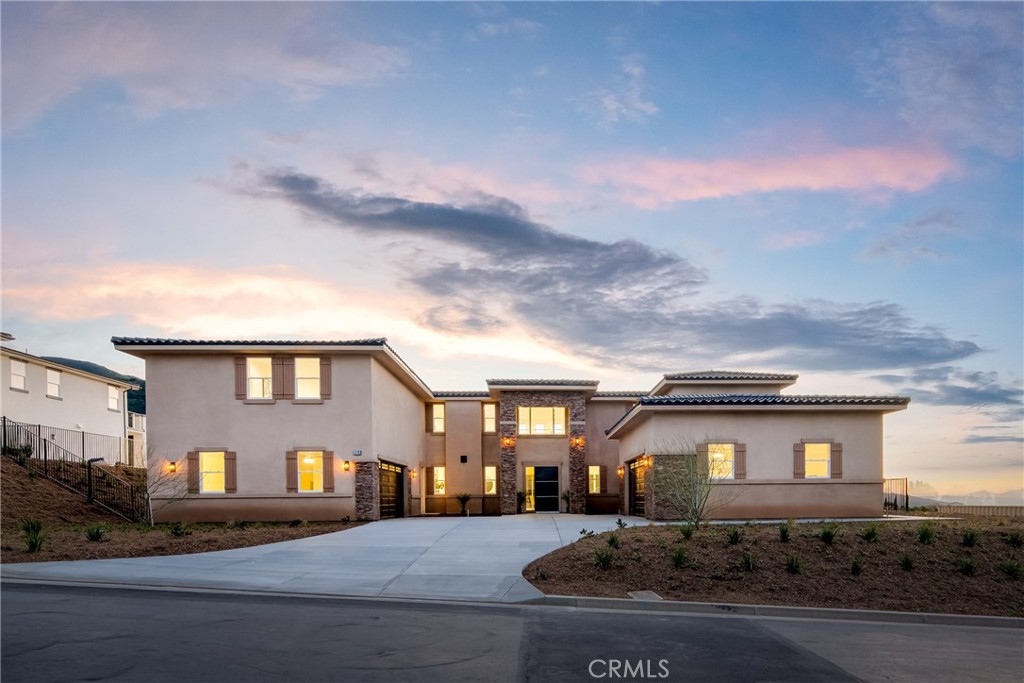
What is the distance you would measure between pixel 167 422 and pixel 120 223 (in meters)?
7.96

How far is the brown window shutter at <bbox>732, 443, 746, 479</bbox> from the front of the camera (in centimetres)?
2864

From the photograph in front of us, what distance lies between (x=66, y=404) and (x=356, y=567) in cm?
2825

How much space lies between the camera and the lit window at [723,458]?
28.5 meters

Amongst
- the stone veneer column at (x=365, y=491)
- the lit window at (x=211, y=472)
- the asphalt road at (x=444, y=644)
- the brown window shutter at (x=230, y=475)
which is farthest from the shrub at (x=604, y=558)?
the lit window at (x=211, y=472)

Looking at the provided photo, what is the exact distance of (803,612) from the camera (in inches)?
532

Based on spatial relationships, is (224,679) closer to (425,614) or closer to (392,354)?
(425,614)

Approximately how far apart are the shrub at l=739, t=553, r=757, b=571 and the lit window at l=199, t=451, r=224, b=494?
19194 mm

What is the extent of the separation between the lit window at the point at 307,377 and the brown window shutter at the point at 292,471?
218 cm

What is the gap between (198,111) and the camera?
70.7ft

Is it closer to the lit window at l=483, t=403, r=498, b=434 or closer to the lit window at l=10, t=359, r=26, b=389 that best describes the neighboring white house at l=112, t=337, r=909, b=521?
the lit window at l=10, t=359, r=26, b=389

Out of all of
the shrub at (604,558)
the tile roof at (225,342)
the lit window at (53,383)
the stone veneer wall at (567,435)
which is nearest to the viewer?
the shrub at (604,558)

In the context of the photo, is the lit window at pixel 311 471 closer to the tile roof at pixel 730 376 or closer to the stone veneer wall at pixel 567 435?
the stone veneer wall at pixel 567 435

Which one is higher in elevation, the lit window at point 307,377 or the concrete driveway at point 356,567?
the lit window at point 307,377

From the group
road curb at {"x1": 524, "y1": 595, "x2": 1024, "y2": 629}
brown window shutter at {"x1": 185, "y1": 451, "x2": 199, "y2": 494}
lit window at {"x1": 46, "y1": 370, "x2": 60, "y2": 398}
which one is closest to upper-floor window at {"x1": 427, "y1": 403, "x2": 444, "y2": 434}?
brown window shutter at {"x1": 185, "y1": 451, "x2": 199, "y2": 494}
